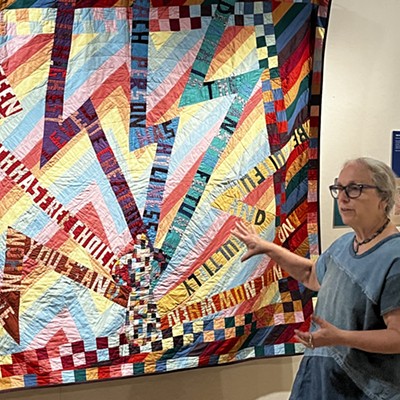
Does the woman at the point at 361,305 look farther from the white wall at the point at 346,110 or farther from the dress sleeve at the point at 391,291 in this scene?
the white wall at the point at 346,110

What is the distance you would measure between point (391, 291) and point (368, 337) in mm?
148

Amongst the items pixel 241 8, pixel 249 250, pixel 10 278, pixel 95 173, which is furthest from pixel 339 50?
pixel 10 278

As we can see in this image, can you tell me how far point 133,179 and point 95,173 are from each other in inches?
5.8

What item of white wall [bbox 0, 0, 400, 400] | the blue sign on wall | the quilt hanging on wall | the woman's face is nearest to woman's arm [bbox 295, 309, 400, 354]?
the woman's face

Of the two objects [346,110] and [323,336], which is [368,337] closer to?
[323,336]

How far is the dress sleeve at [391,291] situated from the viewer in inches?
72.2

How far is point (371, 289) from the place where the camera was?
189 centimetres

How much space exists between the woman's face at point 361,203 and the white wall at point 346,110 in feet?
2.80

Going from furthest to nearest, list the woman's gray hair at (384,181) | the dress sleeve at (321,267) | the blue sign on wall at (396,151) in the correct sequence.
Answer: the blue sign on wall at (396,151) → the dress sleeve at (321,267) → the woman's gray hair at (384,181)

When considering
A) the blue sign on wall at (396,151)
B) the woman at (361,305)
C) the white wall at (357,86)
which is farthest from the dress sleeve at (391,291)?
the blue sign on wall at (396,151)

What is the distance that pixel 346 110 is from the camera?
287 cm

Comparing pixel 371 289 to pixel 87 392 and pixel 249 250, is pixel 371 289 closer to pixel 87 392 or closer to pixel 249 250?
pixel 249 250

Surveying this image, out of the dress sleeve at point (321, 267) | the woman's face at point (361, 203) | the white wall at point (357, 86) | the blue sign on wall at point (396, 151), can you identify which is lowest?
the dress sleeve at point (321, 267)

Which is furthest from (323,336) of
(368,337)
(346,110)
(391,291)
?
(346,110)
